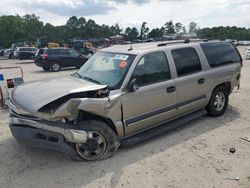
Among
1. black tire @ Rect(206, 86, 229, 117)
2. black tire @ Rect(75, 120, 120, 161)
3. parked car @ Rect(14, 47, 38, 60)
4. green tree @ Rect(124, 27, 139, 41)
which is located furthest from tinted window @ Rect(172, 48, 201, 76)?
green tree @ Rect(124, 27, 139, 41)

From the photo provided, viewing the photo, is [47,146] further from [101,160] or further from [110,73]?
[110,73]

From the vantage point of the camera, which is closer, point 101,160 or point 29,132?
point 29,132

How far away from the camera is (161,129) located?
16.3ft

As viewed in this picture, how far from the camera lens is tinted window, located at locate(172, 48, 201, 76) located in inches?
204

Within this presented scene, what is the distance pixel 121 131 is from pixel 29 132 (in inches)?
54.7

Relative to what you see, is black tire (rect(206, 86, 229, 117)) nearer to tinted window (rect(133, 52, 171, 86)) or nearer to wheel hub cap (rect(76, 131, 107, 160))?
tinted window (rect(133, 52, 171, 86))

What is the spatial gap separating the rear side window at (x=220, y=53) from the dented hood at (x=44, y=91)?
284 centimetres

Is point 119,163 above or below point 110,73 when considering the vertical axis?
below

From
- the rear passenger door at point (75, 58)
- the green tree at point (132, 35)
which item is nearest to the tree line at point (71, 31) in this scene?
the green tree at point (132, 35)

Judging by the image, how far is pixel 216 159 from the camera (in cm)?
425

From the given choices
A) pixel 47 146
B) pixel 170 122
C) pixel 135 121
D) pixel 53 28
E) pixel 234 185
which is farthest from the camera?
pixel 53 28

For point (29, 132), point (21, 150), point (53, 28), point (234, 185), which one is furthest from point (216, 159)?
point (53, 28)

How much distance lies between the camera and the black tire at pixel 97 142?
13.3ft

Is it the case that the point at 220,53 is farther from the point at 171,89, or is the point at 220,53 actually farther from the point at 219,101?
the point at 171,89
